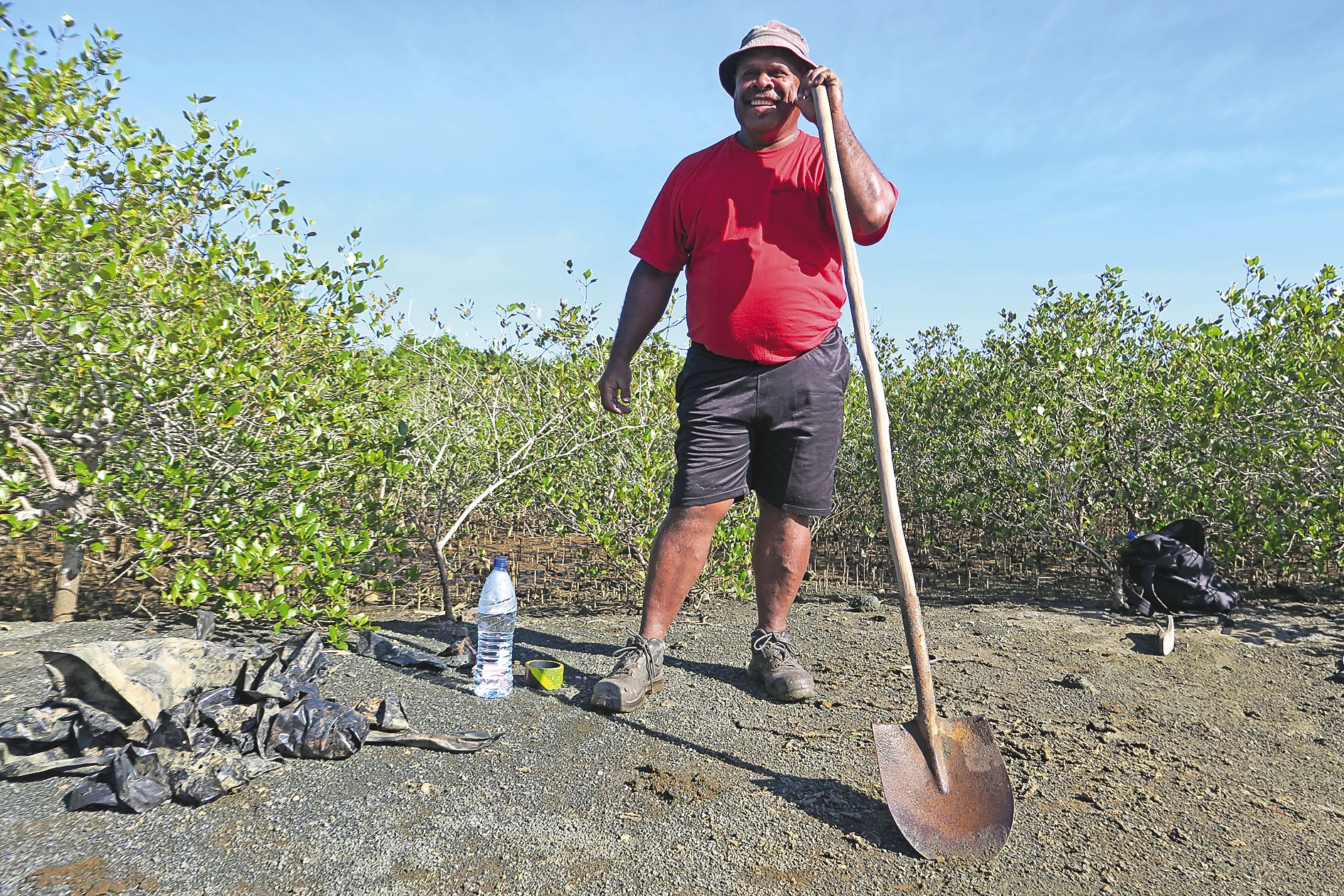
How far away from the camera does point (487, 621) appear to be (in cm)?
310

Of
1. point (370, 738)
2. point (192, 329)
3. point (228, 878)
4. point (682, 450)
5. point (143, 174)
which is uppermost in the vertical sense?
point (143, 174)

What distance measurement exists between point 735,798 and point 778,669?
0.86m

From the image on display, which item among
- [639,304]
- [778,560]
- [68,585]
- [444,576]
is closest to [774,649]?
[778,560]

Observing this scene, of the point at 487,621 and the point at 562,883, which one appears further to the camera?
the point at 487,621

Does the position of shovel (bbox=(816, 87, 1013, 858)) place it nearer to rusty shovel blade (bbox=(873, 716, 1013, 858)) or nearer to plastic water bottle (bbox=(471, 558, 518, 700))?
rusty shovel blade (bbox=(873, 716, 1013, 858))

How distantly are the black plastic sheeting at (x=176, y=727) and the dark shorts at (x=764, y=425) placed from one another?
116 centimetres

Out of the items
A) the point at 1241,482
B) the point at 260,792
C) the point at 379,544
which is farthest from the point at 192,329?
the point at 1241,482

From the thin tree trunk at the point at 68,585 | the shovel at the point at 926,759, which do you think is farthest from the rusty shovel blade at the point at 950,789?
the thin tree trunk at the point at 68,585

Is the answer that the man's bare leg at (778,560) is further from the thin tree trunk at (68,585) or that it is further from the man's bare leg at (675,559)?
the thin tree trunk at (68,585)

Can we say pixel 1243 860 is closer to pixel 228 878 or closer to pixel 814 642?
pixel 814 642

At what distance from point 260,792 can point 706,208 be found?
7.50 feet

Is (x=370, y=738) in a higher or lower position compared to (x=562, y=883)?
higher

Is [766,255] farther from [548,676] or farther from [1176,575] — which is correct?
[1176,575]

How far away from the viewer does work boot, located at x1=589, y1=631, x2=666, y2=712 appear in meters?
2.83
